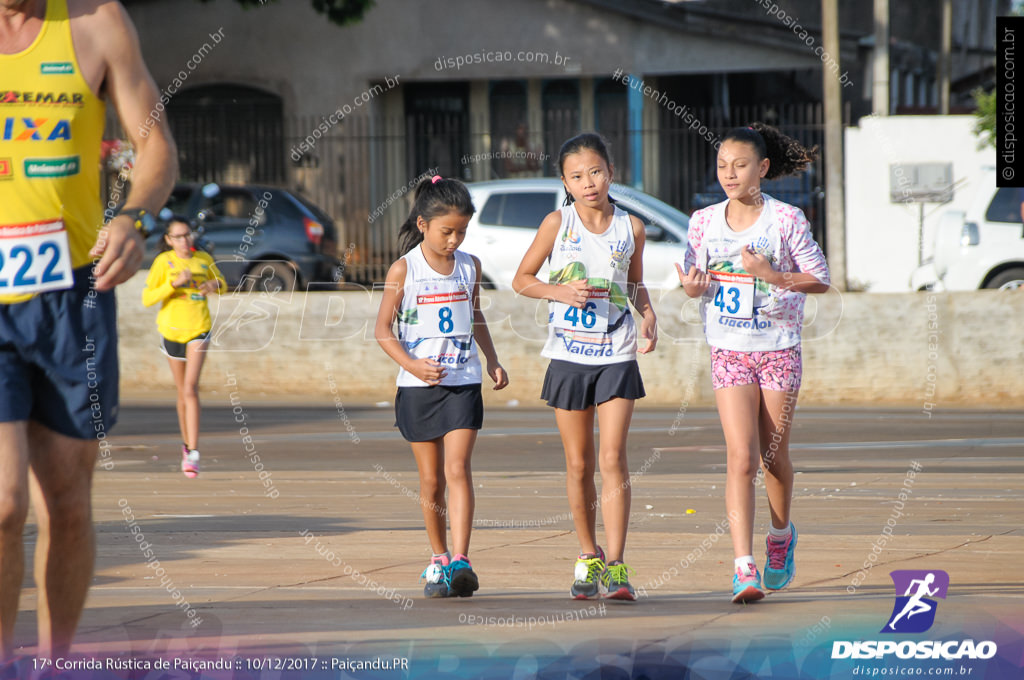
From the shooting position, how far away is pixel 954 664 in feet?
14.3

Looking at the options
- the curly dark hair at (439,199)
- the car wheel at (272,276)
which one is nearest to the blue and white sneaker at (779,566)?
the curly dark hair at (439,199)

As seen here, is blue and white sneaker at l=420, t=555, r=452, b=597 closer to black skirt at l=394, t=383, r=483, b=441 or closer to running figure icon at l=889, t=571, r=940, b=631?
black skirt at l=394, t=383, r=483, b=441

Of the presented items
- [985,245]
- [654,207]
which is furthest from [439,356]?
[985,245]

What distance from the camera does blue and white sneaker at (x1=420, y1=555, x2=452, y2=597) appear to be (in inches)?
216

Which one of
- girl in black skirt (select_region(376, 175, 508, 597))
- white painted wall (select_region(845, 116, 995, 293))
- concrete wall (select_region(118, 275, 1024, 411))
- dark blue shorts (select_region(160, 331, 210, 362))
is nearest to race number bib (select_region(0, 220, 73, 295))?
girl in black skirt (select_region(376, 175, 508, 597))

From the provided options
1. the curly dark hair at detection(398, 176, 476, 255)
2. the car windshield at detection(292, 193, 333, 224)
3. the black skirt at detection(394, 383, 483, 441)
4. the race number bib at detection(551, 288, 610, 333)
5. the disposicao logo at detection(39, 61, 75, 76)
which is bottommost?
the black skirt at detection(394, 383, 483, 441)

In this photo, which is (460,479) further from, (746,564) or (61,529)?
(61,529)

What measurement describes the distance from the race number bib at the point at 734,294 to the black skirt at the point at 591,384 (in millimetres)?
425

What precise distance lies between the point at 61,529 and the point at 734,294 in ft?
9.30

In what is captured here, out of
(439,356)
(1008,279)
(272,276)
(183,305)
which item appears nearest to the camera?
(439,356)

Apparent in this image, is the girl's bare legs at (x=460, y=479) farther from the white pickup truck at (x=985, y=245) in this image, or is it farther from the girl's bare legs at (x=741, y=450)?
the white pickup truck at (x=985, y=245)

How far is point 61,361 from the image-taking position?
371 cm

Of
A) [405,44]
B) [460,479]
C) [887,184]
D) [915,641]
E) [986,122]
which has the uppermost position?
[405,44]

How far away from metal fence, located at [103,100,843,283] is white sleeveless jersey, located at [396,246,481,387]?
1248 cm
